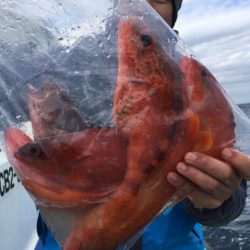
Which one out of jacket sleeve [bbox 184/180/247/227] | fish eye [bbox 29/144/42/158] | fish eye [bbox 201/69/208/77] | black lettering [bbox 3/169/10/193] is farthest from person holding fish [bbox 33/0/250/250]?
black lettering [bbox 3/169/10/193]

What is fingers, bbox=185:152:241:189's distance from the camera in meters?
0.89

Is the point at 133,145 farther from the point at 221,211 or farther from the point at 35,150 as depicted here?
the point at 221,211

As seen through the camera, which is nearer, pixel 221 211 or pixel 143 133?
pixel 143 133

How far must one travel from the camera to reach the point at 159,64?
895mm

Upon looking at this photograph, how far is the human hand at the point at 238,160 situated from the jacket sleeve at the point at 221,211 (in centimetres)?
62

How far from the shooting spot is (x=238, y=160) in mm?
935

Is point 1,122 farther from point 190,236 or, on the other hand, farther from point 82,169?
point 190,236

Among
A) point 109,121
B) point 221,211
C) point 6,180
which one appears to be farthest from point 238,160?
point 6,180

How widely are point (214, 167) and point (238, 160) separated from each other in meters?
0.06

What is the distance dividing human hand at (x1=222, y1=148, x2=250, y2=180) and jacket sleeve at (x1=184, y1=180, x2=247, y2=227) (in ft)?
2.05

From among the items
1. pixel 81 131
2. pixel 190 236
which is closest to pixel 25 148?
pixel 81 131

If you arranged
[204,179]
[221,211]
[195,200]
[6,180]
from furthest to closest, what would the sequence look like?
[6,180]
[221,211]
[195,200]
[204,179]

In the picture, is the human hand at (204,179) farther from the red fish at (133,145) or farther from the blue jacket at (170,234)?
the blue jacket at (170,234)

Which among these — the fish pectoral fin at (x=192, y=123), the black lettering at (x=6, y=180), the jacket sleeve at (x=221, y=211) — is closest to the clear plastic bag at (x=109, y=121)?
the fish pectoral fin at (x=192, y=123)
